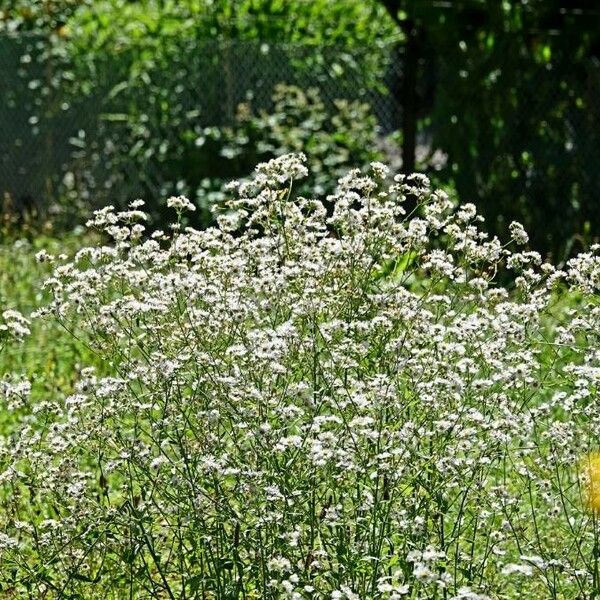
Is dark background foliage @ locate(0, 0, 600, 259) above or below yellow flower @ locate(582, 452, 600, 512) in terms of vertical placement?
below

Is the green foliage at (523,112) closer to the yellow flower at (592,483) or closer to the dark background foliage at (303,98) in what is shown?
the dark background foliage at (303,98)

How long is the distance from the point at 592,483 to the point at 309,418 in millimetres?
781

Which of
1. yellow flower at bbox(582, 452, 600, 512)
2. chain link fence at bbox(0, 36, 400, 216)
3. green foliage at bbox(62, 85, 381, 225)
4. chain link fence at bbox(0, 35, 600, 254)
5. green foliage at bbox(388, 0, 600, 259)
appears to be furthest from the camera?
chain link fence at bbox(0, 36, 400, 216)

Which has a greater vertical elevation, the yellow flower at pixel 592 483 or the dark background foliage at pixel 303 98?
the yellow flower at pixel 592 483

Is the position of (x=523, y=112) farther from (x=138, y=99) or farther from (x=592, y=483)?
(x=592, y=483)

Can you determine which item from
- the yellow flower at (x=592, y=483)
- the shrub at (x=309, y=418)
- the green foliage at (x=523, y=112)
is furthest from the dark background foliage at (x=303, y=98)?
the yellow flower at (x=592, y=483)

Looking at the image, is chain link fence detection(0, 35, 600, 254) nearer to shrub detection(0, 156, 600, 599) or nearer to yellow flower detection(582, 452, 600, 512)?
shrub detection(0, 156, 600, 599)

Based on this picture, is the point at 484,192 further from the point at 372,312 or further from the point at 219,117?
the point at 372,312

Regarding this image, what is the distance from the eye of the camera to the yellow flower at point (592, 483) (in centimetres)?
406

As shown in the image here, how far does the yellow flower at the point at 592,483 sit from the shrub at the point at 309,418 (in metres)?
0.01

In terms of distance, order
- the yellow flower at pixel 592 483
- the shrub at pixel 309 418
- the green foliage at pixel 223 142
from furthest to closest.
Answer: the green foliage at pixel 223 142
the yellow flower at pixel 592 483
the shrub at pixel 309 418

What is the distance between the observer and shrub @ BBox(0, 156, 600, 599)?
3.91 m

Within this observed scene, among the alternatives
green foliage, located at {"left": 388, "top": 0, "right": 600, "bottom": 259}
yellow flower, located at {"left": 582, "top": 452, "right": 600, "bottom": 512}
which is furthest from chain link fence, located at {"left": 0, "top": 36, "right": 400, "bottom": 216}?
yellow flower, located at {"left": 582, "top": 452, "right": 600, "bottom": 512}

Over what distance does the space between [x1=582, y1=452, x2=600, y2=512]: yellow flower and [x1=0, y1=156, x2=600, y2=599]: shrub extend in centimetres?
1
